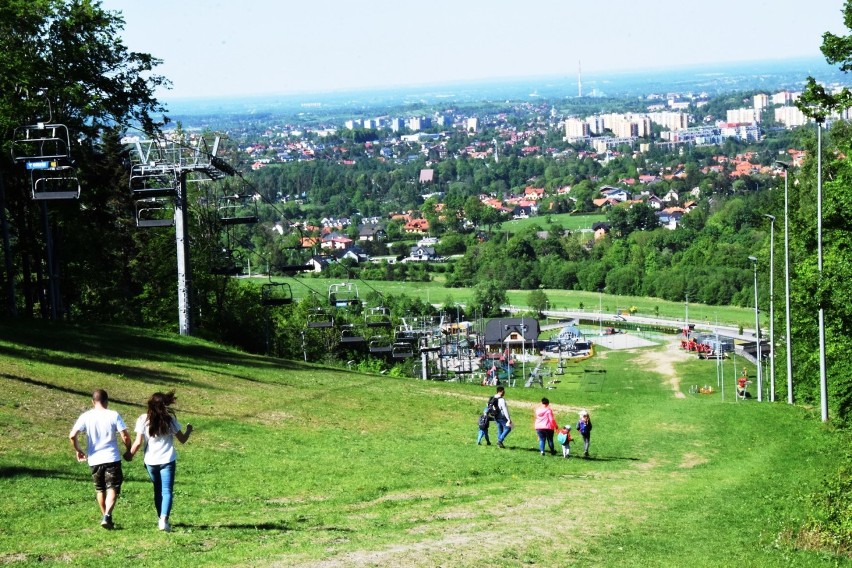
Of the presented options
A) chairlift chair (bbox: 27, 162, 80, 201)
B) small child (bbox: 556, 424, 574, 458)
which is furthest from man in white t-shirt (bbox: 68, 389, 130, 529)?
chairlift chair (bbox: 27, 162, 80, 201)

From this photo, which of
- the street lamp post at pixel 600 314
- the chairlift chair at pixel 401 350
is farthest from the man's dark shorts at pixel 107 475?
the street lamp post at pixel 600 314

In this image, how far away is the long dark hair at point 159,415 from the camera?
13898 mm

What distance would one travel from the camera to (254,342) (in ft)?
188

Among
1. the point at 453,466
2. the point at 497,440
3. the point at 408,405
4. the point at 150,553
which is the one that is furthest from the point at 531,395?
the point at 150,553

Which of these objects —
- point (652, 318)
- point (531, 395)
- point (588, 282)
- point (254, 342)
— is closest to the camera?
point (531, 395)

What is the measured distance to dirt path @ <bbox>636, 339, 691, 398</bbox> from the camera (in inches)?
3053

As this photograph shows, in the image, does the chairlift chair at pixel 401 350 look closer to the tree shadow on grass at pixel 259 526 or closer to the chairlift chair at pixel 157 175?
the chairlift chair at pixel 157 175

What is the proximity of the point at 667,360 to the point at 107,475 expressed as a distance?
249 feet

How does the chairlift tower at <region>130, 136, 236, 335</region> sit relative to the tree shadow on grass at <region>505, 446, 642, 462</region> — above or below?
above

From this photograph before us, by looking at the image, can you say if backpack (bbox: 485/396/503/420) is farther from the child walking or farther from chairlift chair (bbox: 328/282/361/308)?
chairlift chair (bbox: 328/282/361/308)

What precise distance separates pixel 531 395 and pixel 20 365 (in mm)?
16260

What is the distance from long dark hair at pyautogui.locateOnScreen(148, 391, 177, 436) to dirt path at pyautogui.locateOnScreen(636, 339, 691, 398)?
61361 millimetres

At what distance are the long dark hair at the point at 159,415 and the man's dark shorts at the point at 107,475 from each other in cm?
59

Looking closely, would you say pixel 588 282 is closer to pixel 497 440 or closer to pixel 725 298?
pixel 725 298
